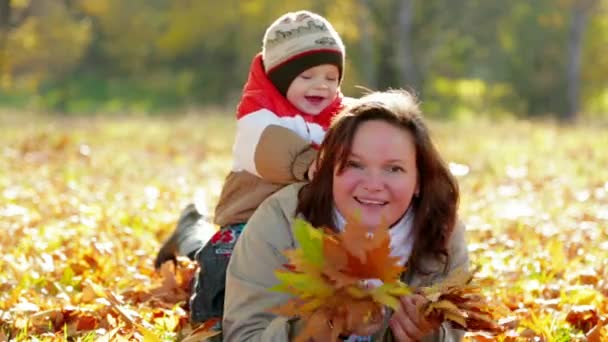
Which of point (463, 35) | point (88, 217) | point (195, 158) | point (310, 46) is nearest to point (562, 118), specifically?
point (463, 35)

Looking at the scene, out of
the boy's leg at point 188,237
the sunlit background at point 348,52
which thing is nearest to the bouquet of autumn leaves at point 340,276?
the boy's leg at point 188,237

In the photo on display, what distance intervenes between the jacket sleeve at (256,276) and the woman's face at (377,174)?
0.97 ft

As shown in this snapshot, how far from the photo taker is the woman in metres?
3.04

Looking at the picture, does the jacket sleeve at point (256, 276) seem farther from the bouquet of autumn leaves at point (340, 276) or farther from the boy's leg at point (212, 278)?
the boy's leg at point (212, 278)

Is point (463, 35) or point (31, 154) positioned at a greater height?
point (463, 35)

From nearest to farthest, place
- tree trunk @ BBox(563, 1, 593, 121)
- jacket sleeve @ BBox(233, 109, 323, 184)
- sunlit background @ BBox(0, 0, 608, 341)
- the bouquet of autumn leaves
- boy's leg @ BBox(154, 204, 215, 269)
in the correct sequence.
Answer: the bouquet of autumn leaves < jacket sleeve @ BBox(233, 109, 323, 184) < sunlit background @ BBox(0, 0, 608, 341) < boy's leg @ BBox(154, 204, 215, 269) < tree trunk @ BBox(563, 1, 593, 121)

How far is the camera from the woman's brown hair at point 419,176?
309 cm

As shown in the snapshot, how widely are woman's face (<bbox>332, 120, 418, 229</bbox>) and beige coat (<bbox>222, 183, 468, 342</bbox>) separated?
277 mm

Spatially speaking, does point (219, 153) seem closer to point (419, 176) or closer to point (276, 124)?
point (276, 124)

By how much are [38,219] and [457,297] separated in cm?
469

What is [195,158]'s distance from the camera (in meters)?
14.0

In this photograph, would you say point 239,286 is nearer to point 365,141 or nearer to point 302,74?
point 365,141

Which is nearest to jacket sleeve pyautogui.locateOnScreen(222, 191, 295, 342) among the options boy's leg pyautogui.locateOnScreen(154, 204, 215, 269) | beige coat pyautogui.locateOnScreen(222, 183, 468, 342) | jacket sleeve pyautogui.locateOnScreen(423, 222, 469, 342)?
beige coat pyautogui.locateOnScreen(222, 183, 468, 342)

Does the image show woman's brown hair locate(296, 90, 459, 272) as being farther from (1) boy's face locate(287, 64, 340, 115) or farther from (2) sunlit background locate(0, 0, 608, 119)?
(2) sunlit background locate(0, 0, 608, 119)
